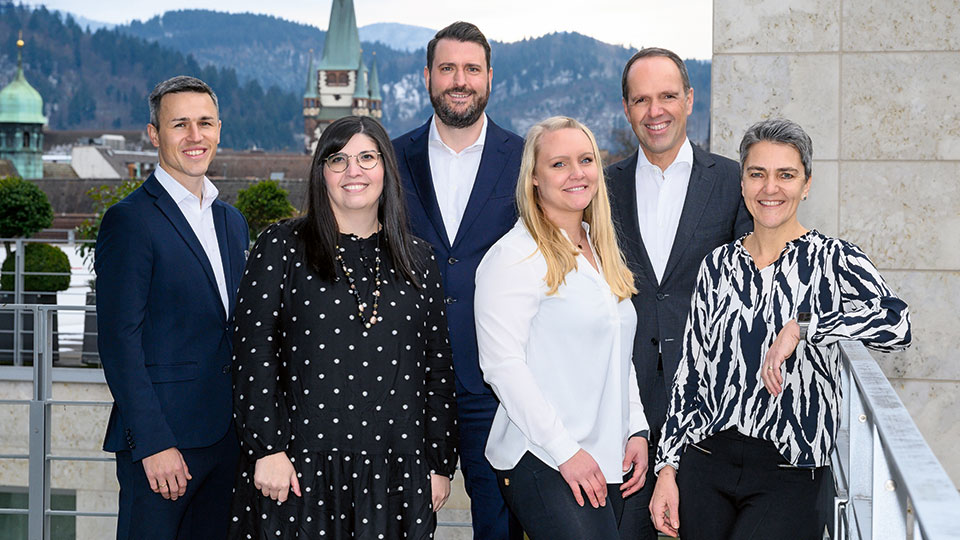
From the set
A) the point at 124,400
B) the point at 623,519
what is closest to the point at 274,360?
the point at 124,400

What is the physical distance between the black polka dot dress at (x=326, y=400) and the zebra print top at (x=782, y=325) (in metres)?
0.58

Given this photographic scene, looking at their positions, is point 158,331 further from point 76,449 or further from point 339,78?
point 339,78

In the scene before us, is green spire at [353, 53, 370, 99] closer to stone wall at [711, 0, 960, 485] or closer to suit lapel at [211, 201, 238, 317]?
stone wall at [711, 0, 960, 485]

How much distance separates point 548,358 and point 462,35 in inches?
48.6

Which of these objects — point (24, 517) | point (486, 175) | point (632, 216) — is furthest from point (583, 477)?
point (24, 517)

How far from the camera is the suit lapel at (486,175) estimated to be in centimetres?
279

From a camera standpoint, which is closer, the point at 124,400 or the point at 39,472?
the point at 124,400

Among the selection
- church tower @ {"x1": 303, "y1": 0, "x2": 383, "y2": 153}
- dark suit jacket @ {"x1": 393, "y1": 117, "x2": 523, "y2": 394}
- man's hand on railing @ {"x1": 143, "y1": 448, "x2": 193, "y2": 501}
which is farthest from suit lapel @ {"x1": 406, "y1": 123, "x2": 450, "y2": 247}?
church tower @ {"x1": 303, "y1": 0, "x2": 383, "y2": 153}

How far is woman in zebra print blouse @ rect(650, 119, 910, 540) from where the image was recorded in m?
1.90

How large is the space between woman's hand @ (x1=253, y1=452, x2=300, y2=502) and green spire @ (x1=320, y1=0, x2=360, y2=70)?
110266mm

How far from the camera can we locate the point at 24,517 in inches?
421

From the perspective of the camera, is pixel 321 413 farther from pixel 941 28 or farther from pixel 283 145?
pixel 283 145

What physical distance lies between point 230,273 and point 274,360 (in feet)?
2.04

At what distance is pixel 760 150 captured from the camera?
6.75 feet
